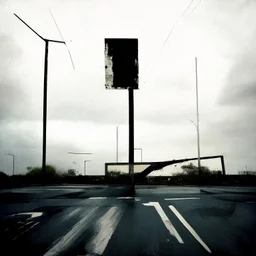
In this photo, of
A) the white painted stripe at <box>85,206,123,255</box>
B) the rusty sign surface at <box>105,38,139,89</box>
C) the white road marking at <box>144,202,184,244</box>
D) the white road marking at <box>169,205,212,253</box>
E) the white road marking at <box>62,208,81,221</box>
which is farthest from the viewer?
the rusty sign surface at <box>105,38,139,89</box>

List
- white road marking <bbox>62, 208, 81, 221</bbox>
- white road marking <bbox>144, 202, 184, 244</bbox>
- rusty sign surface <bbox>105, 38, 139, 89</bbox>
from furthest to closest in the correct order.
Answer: rusty sign surface <bbox>105, 38, 139, 89</bbox>
white road marking <bbox>62, 208, 81, 221</bbox>
white road marking <bbox>144, 202, 184, 244</bbox>

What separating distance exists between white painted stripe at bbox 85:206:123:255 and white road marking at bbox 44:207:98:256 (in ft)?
1.12

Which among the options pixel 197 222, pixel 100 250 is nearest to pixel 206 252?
pixel 100 250

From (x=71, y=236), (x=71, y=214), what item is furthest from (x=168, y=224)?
(x=71, y=214)

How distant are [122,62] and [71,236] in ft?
64.7

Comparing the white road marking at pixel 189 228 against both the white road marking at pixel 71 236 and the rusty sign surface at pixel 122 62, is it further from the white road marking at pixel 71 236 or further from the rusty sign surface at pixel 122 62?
the rusty sign surface at pixel 122 62

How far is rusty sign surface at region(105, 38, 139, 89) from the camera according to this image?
24.7 metres

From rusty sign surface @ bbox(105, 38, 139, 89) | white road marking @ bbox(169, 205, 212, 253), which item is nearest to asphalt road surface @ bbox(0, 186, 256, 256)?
white road marking @ bbox(169, 205, 212, 253)

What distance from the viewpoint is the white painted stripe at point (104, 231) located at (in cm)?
544

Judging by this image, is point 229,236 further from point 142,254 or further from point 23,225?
point 23,225

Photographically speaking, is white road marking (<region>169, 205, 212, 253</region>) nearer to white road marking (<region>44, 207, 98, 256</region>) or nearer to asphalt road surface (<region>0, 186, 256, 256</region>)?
asphalt road surface (<region>0, 186, 256, 256</region>)

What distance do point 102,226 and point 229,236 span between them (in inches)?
108

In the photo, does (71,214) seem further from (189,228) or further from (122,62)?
(122,62)

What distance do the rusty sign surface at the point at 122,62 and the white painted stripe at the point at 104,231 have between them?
1635cm
